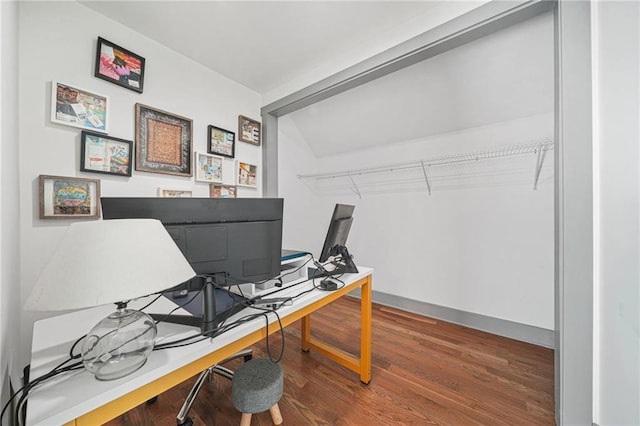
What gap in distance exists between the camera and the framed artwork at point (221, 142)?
2.36m

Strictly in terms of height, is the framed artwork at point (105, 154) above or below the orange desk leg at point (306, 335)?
above

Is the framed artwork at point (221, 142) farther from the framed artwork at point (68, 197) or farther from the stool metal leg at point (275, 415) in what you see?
the stool metal leg at point (275, 415)

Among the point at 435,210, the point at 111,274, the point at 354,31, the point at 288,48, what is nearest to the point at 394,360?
the point at 435,210

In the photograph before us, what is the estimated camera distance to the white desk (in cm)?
52

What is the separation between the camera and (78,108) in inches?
62.7

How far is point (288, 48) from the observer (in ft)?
6.86

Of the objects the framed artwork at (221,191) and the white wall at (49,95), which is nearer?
the white wall at (49,95)

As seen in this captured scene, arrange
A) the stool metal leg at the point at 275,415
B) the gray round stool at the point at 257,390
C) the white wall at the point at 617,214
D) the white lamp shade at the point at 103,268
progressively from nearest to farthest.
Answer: the white lamp shade at the point at 103,268
the white wall at the point at 617,214
the gray round stool at the point at 257,390
the stool metal leg at the point at 275,415

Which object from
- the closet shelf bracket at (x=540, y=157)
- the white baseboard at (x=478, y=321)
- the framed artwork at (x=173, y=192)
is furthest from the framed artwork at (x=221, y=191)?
the closet shelf bracket at (x=540, y=157)

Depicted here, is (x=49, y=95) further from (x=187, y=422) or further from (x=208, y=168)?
(x=187, y=422)

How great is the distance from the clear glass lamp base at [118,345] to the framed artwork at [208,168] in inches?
72.7

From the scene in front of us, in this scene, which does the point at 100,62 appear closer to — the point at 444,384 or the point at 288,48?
the point at 288,48

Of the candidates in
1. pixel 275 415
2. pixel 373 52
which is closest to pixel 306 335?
pixel 275 415

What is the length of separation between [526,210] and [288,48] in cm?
251
